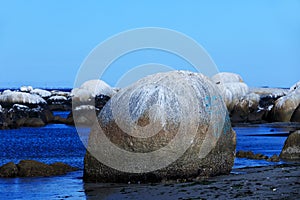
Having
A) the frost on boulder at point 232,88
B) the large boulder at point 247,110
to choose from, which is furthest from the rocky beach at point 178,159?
the frost on boulder at point 232,88

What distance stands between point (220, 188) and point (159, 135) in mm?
2054

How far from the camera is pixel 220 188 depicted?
14.0 metres

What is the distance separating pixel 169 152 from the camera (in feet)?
50.3

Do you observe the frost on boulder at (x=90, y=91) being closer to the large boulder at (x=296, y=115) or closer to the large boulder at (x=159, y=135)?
the large boulder at (x=296, y=115)

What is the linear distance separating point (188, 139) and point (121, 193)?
2149mm

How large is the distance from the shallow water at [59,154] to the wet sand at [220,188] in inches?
2.0

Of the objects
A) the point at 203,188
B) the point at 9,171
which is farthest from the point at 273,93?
the point at 203,188

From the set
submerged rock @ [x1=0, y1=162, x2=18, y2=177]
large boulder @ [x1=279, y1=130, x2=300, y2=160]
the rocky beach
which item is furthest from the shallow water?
large boulder @ [x1=279, y1=130, x2=300, y2=160]

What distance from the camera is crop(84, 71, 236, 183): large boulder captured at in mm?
15344

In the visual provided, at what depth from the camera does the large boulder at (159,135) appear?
15.3 meters

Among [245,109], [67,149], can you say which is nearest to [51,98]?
[245,109]

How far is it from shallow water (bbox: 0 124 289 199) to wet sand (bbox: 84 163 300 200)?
5 cm

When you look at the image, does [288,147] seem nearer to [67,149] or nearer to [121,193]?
[121,193]

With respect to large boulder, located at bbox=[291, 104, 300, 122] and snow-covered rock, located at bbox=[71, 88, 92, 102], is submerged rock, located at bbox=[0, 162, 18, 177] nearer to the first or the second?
large boulder, located at bbox=[291, 104, 300, 122]
